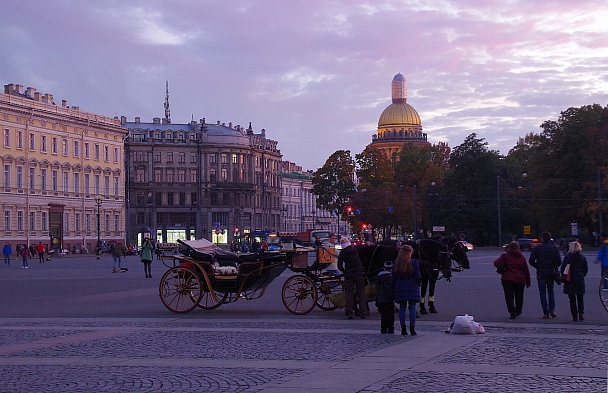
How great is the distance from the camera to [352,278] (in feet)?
67.9

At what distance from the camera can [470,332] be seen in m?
17.5

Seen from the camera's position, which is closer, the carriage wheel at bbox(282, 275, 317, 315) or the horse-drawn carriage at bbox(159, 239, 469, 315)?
the horse-drawn carriage at bbox(159, 239, 469, 315)

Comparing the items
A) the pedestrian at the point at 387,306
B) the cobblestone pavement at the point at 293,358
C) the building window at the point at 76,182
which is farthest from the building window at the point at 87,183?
the pedestrian at the point at 387,306

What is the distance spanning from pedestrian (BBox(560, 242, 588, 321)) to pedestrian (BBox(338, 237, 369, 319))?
14.1ft

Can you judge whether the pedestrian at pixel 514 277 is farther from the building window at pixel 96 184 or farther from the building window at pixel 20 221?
the building window at pixel 96 184

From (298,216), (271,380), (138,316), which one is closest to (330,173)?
(298,216)

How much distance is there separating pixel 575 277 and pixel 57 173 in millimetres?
85318

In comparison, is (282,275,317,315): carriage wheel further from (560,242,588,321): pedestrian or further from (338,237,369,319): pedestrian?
(560,242,588,321): pedestrian

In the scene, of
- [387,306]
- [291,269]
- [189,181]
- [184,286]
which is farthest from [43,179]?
[387,306]

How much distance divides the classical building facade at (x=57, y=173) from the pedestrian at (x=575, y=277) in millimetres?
76775

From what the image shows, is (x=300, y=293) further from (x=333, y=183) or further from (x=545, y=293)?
(x=333, y=183)

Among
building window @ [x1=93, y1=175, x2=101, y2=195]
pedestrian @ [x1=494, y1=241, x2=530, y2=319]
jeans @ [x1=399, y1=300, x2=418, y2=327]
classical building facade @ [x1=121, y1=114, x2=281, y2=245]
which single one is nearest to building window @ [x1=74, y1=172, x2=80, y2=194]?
building window @ [x1=93, y1=175, x2=101, y2=195]

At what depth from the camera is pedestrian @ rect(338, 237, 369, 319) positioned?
20641mm

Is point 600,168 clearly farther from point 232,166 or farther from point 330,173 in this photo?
point 232,166
